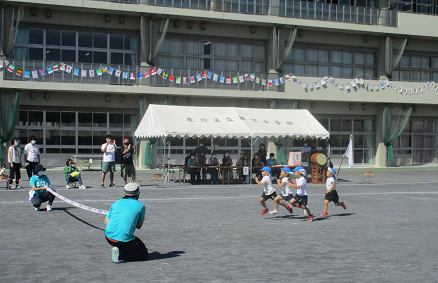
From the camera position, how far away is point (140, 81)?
28469 millimetres

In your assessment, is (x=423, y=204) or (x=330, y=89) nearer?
(x=423, y=204)

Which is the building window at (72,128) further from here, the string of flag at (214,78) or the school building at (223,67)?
the string of flag at (214,78)

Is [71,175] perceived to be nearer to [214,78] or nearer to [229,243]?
[229,243]

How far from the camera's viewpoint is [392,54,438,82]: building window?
1395 inches

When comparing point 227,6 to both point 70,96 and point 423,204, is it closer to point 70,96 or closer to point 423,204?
point 70,96

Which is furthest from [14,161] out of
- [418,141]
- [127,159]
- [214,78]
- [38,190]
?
[418,141]

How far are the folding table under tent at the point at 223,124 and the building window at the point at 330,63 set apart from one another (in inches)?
414

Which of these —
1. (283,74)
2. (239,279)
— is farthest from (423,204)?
(283,74)

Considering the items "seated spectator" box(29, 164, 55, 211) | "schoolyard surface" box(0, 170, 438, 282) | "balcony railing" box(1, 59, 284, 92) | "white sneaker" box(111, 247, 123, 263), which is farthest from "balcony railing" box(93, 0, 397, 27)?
"white sneaker" box(111, 247, 123, 263)

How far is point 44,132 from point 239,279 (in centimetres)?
2430

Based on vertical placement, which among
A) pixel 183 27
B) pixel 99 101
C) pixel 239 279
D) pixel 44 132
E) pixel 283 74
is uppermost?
pixel 183 27

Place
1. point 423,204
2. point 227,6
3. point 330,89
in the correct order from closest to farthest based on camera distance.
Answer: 1. point 423,204
2. point 227,6
3. point 330,89

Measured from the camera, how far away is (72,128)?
93.4 feet

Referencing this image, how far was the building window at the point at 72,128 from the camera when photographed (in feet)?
91.1
